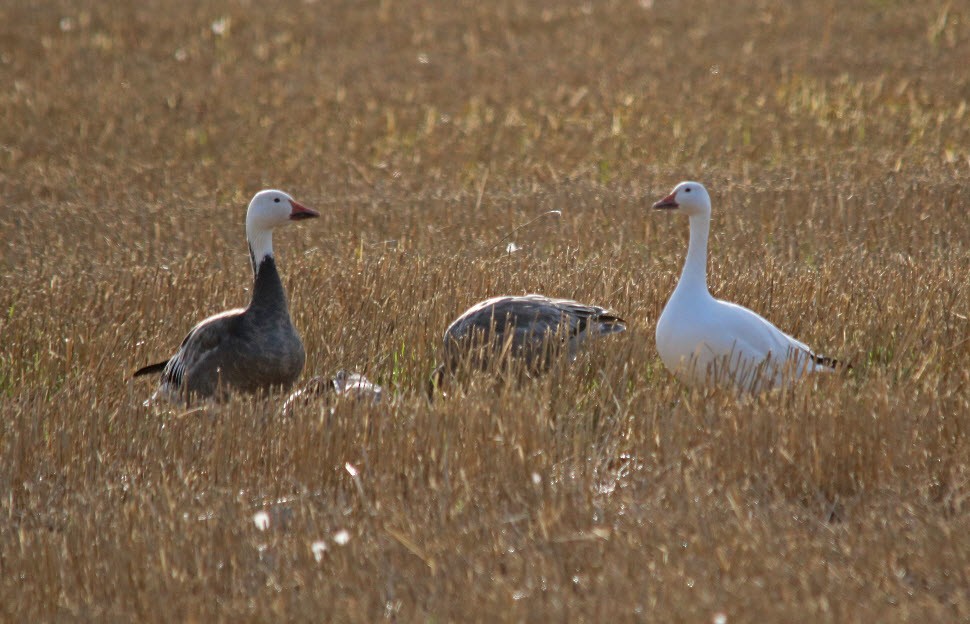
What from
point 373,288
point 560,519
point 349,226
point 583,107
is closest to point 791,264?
point 373,288

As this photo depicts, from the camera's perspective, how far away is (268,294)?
20.7 feet

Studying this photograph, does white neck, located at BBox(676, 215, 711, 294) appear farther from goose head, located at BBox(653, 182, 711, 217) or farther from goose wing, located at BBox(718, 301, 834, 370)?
goose wing, located at BBox(718, 301, 834, 370)

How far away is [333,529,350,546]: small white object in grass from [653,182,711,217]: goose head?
2.98m

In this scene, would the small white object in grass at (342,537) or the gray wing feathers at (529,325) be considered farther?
the gray wing feathers at (529,325)

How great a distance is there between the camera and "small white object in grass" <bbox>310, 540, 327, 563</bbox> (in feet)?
12.9

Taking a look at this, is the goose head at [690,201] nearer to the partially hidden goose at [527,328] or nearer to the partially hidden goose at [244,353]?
the partially hidden goose at [527,328]

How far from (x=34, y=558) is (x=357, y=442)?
4.69 feet

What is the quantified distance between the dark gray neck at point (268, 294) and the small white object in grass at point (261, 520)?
209 centimetres

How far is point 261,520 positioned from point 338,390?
1682 mm

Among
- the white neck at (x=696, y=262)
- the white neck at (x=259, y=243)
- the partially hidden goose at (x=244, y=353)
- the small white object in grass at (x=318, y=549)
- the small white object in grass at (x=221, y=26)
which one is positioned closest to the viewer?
the small white object in grass at (x=318, y=549)

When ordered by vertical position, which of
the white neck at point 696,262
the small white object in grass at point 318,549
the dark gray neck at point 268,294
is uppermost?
the white neck at point 696,262

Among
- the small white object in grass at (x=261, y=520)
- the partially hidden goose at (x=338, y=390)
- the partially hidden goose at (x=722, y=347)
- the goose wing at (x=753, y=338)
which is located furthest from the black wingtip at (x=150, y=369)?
the goose wing at (x=753, y=338)

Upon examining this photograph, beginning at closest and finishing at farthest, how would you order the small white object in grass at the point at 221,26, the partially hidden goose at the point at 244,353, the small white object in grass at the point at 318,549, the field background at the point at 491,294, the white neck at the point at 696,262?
the field background at the point at 491,294, the small white object in grass at the point at 318,549, the white neck at the point at 696,262, the partially hidden goose at the point at 244,353, the small white object in grass at the point at 221,26

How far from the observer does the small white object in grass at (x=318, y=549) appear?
3.92 m
